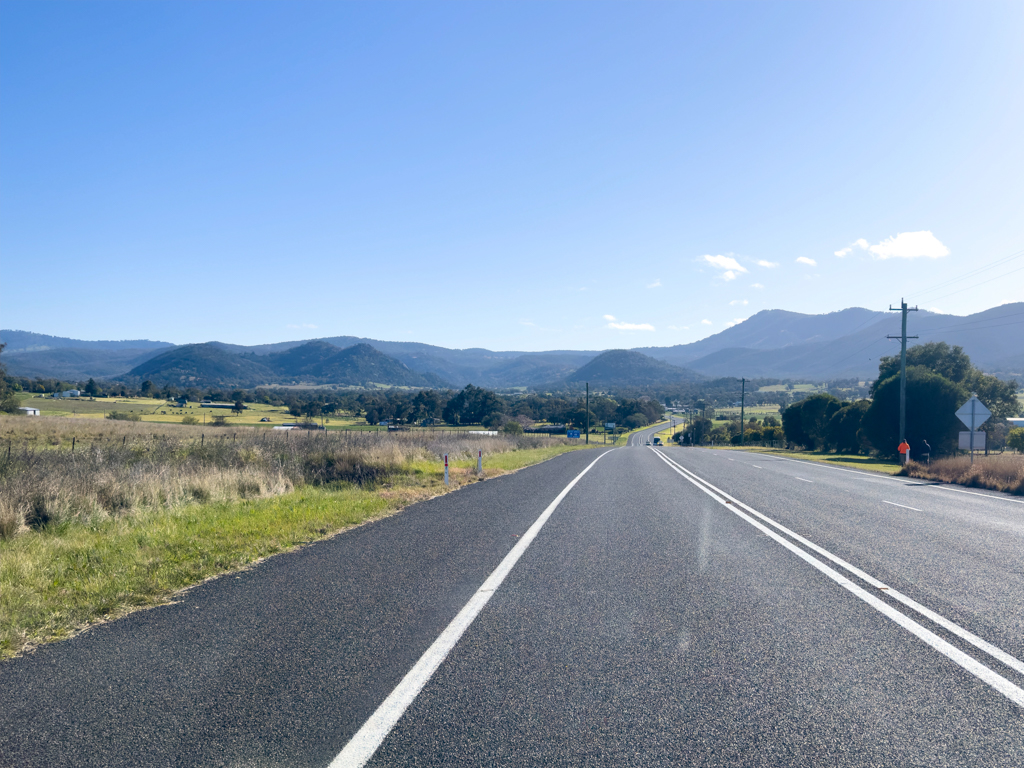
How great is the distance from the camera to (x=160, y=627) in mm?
5457

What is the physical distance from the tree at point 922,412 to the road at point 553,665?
37.9m

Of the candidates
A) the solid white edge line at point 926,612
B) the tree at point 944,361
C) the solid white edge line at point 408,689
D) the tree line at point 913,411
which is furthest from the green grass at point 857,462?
the solid white edge line at point 408,689

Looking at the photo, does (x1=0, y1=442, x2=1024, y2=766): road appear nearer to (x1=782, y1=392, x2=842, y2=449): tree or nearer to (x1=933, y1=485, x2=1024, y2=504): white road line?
(x1=933, y1=485, x2=1024, y2=504): white road line

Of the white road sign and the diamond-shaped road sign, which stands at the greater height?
the diamond-shaped road sign

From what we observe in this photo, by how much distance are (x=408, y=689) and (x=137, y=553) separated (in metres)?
5.35

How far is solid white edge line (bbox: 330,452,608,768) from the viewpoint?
3.33 m

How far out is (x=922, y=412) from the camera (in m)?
41.1

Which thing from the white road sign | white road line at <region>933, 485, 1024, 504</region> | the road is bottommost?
white road line at <region>933, 485, 1024, 504</region>

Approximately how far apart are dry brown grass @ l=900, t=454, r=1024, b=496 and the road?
42.9 ft

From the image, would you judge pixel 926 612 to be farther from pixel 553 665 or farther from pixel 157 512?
pixel 157 512

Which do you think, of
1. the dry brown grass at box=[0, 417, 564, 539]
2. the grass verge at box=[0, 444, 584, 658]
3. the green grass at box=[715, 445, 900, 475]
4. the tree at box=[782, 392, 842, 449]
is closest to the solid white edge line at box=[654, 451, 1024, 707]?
the grass verge at box=[0, 444, 584, 658]

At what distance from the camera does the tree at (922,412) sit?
40.5 m

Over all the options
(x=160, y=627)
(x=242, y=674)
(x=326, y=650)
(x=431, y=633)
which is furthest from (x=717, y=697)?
(x=160, y=627)

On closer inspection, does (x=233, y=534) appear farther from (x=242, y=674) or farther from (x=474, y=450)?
(x=474, y=450)
